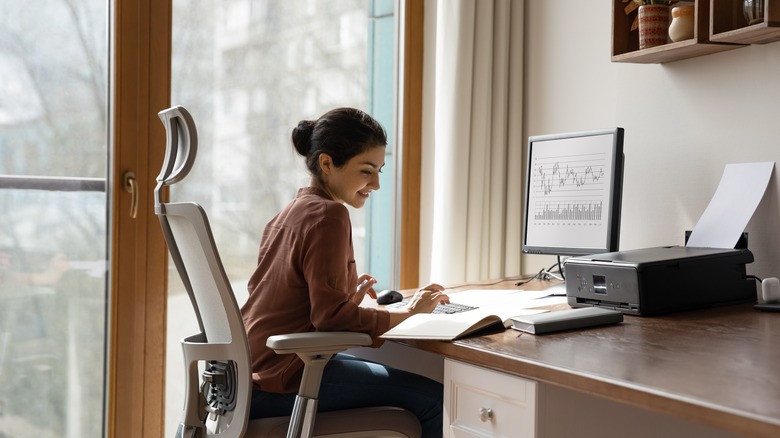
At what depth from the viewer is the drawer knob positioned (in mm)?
1444

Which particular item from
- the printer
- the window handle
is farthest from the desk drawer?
the window handle

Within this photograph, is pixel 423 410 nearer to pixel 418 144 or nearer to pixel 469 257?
pixel 469 257

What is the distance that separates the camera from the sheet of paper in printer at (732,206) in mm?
1971

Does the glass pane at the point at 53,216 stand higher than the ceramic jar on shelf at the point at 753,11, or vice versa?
the ceramic jar on shelf at the point at 753,11

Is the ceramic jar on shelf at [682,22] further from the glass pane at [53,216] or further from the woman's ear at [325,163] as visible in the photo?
the glass pane at [53,216]

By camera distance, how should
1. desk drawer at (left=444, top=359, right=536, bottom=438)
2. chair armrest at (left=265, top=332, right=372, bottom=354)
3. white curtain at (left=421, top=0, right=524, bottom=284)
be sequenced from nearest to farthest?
desk drawer at (left=444, top=359, right=536, bottom=438)
chair armrest at (left=265, top=332, right=372, bottom=354)
white curtain at (left=421, top=0, right=524, bottom=284)

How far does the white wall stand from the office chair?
3.40 ft

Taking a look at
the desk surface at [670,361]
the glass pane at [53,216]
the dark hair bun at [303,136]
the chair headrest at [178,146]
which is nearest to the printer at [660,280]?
the desk surface at [670,361]

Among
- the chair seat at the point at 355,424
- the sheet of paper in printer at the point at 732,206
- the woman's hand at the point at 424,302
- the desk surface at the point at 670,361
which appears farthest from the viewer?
the sheet of paper in printer at the point at 732,206

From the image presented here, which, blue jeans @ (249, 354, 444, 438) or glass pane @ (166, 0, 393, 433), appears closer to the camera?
blue jeans @ (249, 354, 444, 438)

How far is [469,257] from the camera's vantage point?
300 centimetres

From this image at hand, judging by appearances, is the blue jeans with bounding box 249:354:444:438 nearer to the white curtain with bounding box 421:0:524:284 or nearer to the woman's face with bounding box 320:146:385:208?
the woman's face with bounding box 320:146:385:208

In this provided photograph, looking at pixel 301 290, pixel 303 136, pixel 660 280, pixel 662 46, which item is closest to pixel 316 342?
pixel 301 290

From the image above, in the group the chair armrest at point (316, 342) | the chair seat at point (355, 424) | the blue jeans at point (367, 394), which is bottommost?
the chair seat at point (355, 424)
